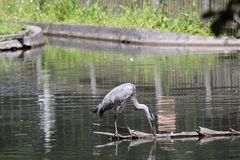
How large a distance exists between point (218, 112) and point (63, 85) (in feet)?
18.1

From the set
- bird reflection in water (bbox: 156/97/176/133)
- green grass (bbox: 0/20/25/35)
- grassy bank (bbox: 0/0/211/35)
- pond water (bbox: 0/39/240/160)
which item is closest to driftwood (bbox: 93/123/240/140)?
pond water (bbox: 0/39/240/160)

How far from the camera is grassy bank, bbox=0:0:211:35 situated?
100ft

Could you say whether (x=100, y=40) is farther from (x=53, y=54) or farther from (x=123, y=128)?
(x=123, y=128)

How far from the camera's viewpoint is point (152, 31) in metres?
29.9

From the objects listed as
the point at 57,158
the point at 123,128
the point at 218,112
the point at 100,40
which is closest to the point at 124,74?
the point at 218,112

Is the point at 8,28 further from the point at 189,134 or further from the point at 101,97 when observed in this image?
the point at 189,134

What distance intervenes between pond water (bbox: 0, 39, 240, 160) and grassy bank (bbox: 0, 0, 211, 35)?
154 inches

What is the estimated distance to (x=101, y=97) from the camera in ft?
53.8

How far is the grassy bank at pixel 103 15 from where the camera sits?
30.6 meters

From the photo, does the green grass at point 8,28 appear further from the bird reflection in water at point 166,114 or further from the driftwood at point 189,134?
the driftwood at point 189,134

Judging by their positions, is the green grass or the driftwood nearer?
the driftwood

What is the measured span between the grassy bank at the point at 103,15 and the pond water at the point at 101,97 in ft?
12.9

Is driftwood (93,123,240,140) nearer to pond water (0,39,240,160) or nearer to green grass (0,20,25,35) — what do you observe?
pond water (0,39,240,160)

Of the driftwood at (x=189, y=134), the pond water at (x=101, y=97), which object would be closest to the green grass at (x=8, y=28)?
the pond water at (x=101, y=97)
